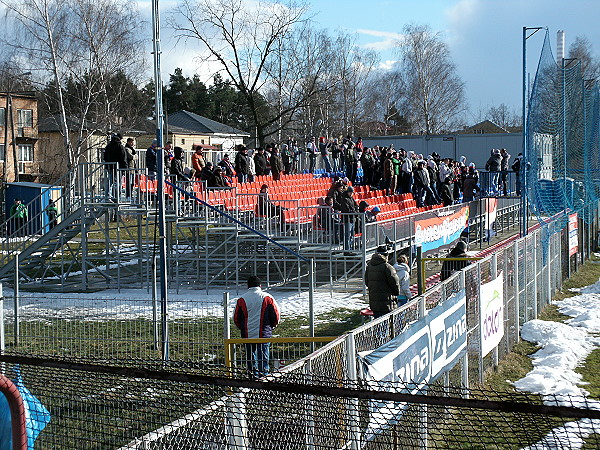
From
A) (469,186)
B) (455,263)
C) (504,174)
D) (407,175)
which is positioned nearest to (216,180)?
(407,175)

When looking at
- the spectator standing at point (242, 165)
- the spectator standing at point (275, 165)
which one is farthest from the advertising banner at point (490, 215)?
the spectator standing at point (242, 165)

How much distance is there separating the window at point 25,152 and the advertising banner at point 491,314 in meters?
55.0

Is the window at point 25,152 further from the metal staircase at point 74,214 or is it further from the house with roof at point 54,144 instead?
the metal staircase at point 74,214

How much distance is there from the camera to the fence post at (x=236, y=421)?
4.78m

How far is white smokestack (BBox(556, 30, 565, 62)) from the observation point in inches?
851

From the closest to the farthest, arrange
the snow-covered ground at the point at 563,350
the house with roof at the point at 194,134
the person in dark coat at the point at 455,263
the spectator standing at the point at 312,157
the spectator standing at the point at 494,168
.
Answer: the snow-covered ground at the point at 563,350
the person in dark coat at the point at 455,263
the spectator standing at the point at 312,157
the spectator standing at the point at 494,168
the house with roof at the point at 194,134

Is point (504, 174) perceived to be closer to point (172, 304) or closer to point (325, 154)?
point (325, 154)

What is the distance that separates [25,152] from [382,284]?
54.8 m

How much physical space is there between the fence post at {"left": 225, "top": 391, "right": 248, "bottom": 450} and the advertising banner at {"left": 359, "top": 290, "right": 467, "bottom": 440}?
3.14 ft

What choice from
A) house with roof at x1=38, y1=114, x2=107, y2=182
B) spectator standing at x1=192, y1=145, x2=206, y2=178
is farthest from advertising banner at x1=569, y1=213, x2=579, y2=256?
house with roof at x1=38, y1=114, x2=107, y2=182

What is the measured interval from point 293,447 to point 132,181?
16.1 m

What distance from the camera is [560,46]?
71.3 ft

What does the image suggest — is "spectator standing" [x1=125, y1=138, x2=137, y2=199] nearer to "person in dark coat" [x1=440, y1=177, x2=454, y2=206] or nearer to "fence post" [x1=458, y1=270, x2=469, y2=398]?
"fence post" [x1=458, y1=270, x2=469, y2=398]

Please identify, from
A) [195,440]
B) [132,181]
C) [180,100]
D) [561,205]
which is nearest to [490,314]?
[195,440]
